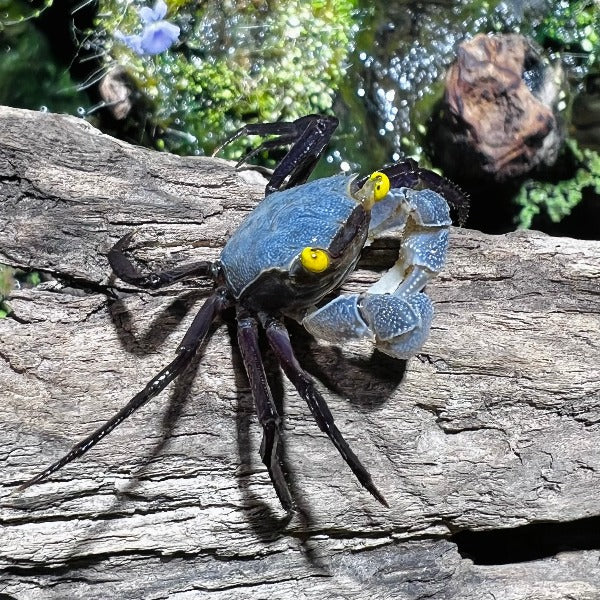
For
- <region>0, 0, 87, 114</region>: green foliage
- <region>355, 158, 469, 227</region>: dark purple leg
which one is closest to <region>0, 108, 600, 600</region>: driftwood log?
<region>355, 158, 469, 227</region>: dark purple leg

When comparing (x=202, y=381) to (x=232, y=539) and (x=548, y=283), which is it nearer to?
(x=232, y=539)

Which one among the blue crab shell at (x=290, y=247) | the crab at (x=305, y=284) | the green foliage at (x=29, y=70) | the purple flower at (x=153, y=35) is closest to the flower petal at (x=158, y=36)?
the purple flower at (x=153, y=35)

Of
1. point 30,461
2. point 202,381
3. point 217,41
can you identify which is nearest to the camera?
point 30,461

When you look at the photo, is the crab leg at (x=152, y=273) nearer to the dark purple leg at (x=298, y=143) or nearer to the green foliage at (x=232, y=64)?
the dark purple leg at (x=298, y=143)

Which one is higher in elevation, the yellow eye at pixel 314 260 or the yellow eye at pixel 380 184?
the yellow eye at pixel 380 184

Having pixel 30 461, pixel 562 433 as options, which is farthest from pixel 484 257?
pixel 30 461

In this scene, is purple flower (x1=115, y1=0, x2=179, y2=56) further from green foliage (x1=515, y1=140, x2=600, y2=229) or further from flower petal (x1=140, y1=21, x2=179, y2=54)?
green foliage (x1=515, y1=140, x2=600, y2=229)
